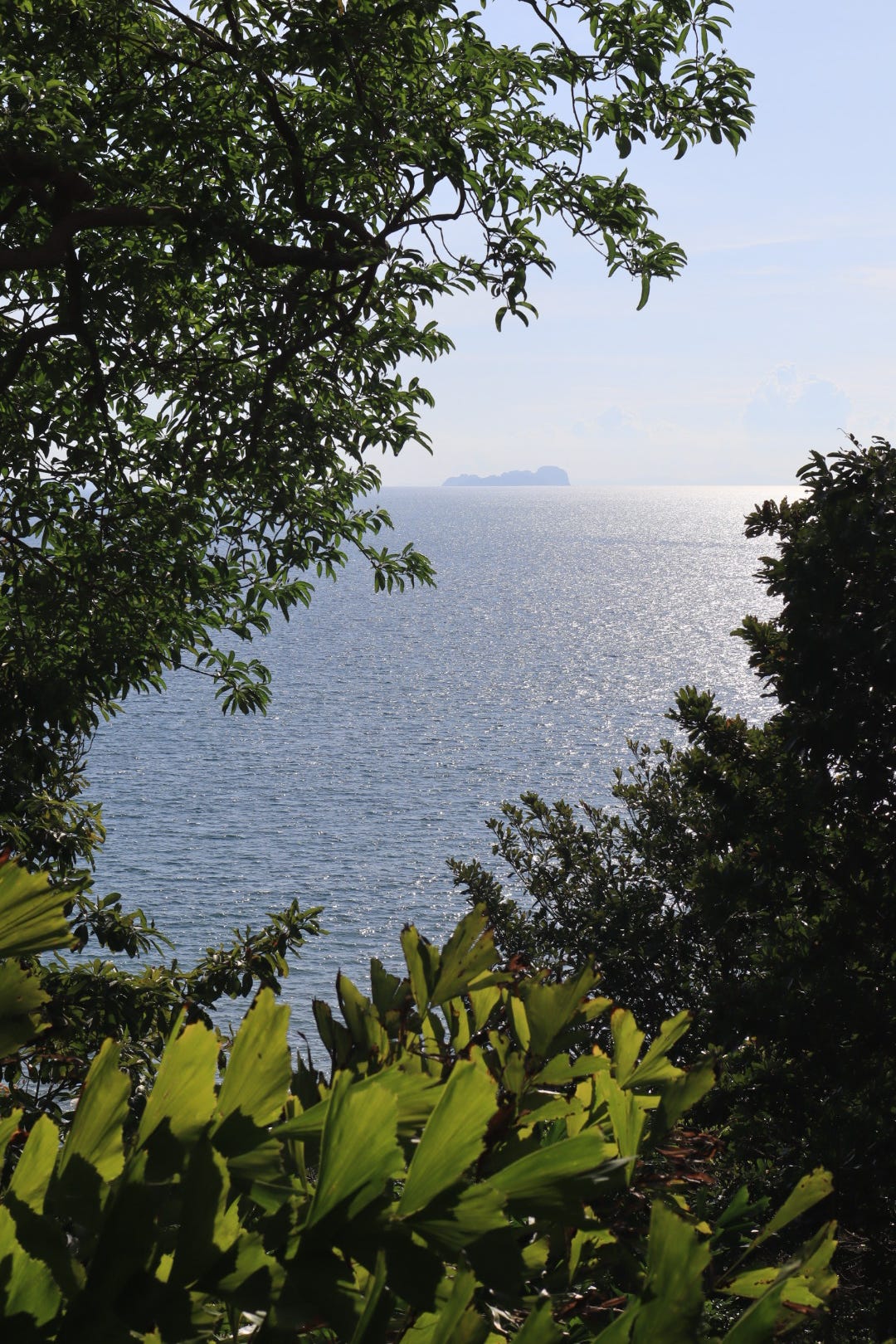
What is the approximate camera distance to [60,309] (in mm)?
7473

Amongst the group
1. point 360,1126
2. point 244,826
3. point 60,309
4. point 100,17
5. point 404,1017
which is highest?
point 100,17

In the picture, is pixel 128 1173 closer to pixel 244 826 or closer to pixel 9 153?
pixel 9 153

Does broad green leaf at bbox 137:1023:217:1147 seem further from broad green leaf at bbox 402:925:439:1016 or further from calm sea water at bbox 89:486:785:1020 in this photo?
calm sea water at bbox 89:486:785:1020

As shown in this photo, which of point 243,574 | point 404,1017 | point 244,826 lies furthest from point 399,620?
point 404,1017

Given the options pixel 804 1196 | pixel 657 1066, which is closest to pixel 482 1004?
pixel 657 1066

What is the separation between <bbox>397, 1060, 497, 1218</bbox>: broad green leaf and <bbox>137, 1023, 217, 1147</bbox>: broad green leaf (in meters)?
0.18

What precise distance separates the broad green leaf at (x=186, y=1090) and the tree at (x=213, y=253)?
5945mm

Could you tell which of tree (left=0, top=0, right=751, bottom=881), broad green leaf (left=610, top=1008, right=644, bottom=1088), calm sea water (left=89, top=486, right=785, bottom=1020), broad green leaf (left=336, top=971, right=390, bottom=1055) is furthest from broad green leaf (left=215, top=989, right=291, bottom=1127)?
calm sea water (left=89, top=486, right=785, bottom=1020)

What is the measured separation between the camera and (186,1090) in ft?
2.98

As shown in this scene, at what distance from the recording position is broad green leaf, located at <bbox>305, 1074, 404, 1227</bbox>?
850 mm

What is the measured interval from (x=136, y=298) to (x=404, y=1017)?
22.2ft

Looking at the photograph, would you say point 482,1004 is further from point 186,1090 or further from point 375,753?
point 375,753

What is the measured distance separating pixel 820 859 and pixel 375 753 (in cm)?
4548

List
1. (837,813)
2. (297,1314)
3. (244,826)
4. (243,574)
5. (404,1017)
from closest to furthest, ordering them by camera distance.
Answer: (297,1314), (404,1017), (837,813), (243,574), (244,826)
